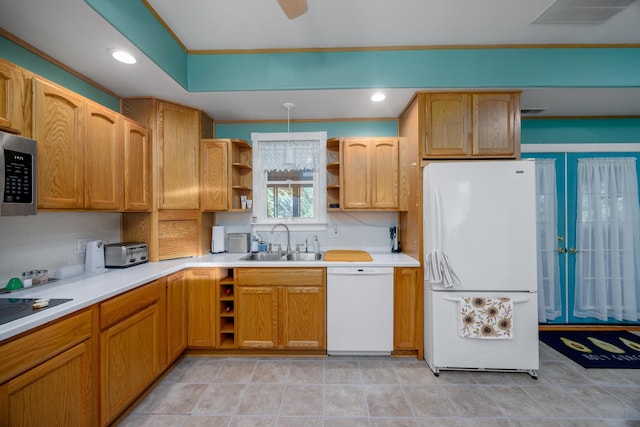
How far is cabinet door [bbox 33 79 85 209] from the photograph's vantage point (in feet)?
5.19

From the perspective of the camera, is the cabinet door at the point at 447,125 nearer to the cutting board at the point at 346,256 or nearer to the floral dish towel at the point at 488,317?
the cutting board at the point at 346,256

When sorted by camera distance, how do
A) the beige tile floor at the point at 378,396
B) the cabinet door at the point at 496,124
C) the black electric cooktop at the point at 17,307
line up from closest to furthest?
the black electric cooktop at the point at 17,307, the beige tile floor at the point at 378,396, the cabinet door at the point at 496,124

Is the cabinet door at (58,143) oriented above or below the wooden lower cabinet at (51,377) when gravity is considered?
above

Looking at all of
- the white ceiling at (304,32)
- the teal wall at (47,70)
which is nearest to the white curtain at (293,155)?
the white ceiling at (304,32)

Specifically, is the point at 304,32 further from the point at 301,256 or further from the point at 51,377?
the point at 51,377

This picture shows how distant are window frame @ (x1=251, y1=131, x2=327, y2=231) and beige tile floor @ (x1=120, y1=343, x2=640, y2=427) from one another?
55.2 inches

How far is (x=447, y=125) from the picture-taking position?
2.46 meters

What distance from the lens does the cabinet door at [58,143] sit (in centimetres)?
158

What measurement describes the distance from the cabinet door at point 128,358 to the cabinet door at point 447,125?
8.66ft

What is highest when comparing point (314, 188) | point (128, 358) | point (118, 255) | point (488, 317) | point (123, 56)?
point (123, 56)

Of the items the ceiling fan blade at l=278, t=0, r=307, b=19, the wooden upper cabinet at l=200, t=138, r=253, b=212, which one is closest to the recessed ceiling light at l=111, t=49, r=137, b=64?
the wooden upper cabinet at l=200, t=138, r=253, b=212

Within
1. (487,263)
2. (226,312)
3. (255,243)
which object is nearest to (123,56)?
(255,243)

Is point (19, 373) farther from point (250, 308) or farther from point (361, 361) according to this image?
point (361, 361)

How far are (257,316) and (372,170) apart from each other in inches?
72.4
